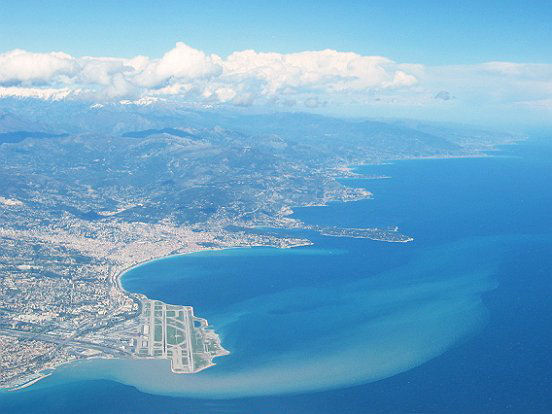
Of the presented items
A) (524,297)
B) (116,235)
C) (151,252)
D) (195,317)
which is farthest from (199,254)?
(524,297)

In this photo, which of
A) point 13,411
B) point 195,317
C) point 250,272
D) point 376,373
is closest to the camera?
point 13,411

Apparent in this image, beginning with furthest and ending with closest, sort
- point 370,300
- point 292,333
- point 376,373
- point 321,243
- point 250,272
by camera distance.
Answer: point 321,243 → point 250,272 → point 370,300 → point 292,333 → point 376,373

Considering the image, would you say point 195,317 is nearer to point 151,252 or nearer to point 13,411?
point 13,411

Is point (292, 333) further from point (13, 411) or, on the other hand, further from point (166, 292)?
point (13, 411)

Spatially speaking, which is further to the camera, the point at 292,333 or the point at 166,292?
the point at 166,292

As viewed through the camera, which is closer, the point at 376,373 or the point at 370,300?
the point at 376,373

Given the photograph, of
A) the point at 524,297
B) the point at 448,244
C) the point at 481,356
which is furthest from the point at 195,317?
the point at 448,244
